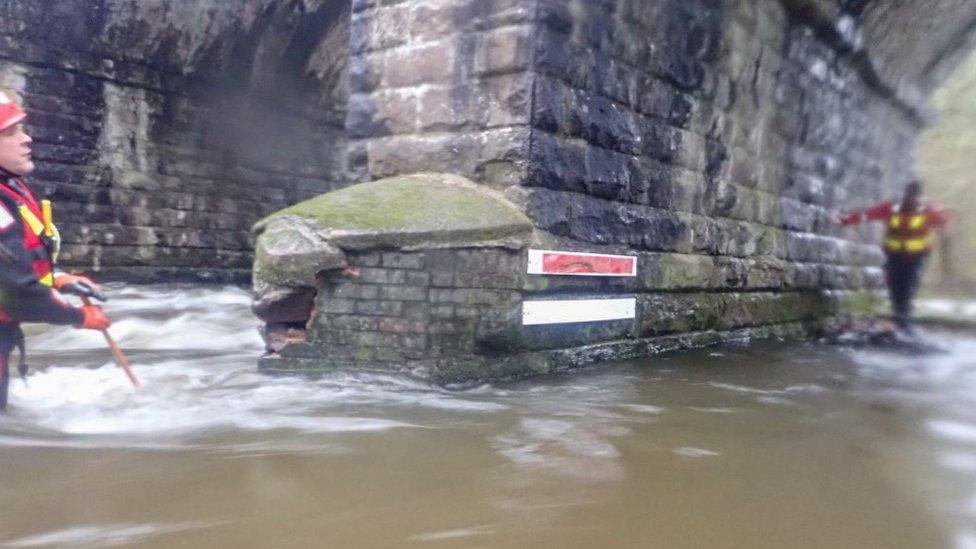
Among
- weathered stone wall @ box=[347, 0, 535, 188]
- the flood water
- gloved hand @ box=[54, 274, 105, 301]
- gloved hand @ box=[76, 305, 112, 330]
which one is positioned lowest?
the flood water

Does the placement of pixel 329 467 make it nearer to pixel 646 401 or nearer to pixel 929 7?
pixel 646 401

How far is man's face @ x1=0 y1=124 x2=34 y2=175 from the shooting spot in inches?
114

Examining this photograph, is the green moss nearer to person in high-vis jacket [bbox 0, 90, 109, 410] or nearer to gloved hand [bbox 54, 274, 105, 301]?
gloved hand [bbox 54, 274, 105, 301]

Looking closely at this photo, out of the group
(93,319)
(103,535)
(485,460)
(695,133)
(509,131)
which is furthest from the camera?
(695,133)

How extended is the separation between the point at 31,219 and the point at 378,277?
1.56m

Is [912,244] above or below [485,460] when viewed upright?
above

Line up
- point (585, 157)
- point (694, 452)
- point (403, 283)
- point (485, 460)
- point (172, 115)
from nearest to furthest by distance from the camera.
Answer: point (485, 460) < point (694, 452) < point (403, 283) < point (585, 157) < point (172, 115)

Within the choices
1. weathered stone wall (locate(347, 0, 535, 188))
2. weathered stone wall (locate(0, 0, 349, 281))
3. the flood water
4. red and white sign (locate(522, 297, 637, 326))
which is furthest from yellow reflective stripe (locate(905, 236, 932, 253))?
weathered stone wall (locate(0, 0, 349, 281))

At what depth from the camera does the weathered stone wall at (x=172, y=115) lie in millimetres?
8258

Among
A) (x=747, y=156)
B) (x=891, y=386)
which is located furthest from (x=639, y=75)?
(x=891, y=386)

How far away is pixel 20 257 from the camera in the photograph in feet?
9.30

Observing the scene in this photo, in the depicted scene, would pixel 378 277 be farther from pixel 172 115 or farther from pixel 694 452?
pixel 172 115

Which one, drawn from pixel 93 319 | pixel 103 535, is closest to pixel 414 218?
pixel 93 319

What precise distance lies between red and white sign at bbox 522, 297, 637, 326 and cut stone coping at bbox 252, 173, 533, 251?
36cm
